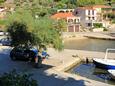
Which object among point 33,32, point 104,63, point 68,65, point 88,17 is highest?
point 33,32

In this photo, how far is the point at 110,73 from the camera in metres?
25.8

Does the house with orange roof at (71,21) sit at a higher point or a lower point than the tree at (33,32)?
lower

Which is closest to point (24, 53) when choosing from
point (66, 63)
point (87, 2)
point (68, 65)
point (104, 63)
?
point (66, 63)

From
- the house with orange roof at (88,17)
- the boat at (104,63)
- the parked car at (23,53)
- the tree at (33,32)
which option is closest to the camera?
the tree at (33,32)

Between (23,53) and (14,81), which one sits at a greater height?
(14,81)

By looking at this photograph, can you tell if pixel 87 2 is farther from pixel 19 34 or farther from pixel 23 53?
pixel 19 34

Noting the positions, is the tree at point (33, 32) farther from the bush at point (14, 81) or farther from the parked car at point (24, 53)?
the bush at point (14, 81)

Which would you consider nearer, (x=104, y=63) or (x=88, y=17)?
(x=104, y=63)

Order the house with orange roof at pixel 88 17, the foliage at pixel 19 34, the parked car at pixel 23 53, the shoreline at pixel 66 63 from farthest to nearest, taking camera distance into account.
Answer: the house with orange roof at pixel 88 17, the parked car at pixel 23 53, the foliage at pixel 19 34, the shoreline at pixel 66 63

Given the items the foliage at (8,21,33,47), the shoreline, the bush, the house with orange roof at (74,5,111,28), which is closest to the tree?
the foliage at (8,21,33,47)

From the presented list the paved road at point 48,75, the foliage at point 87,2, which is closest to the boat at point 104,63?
the paved road at point 48,75

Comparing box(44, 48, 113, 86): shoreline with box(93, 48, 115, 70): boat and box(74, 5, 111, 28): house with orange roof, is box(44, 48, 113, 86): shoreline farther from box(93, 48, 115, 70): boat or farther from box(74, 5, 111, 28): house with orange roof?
→ box(74, 5, 111, 28): house with orange roof

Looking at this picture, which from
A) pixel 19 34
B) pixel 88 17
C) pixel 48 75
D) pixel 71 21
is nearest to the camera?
pixel 48 75

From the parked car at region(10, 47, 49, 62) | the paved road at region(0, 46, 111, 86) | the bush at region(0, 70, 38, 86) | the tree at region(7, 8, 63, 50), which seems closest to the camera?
the bush at region(0, 70, 38, 86)
